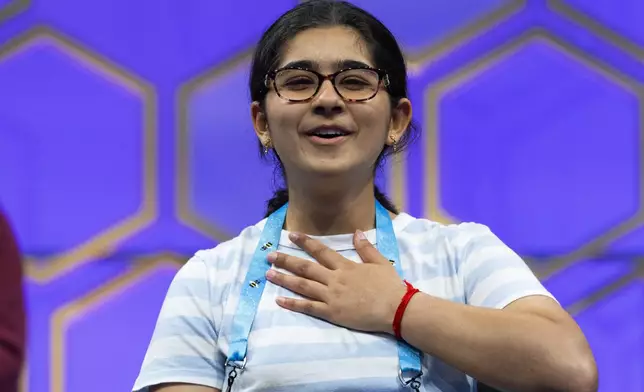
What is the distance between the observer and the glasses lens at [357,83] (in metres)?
1.12

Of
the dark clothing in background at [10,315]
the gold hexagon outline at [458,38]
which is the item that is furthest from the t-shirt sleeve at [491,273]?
the gold hexagon outline at [458,38]

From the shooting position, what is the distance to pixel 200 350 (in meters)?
1.07

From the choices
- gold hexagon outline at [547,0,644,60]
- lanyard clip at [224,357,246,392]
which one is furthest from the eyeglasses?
gold hexagon outline at [547,0,644,60]

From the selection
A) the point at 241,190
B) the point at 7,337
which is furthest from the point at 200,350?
the point at 241,190

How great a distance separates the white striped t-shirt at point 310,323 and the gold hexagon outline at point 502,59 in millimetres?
611

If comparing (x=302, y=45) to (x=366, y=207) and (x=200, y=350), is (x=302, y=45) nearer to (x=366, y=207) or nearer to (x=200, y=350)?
(x=366, y=207)

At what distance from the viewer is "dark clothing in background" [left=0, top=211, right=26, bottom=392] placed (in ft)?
3.14

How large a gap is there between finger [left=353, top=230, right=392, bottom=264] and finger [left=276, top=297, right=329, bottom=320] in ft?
0.32

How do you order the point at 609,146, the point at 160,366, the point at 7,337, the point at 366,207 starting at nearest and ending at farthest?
1. the point at 7,337
2. the point at 160,366
3. the point at 366,207
4. the point at 609,146

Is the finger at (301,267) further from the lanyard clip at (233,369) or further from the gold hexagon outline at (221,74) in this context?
the gold hexagon outline at (221,74)

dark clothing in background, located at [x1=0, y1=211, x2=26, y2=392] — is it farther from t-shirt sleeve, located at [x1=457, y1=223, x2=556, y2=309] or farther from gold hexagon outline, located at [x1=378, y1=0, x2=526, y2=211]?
gold hexagon outline, located at [x1=378, y1=0, x2=526, y2=211]

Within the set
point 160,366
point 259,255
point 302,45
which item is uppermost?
point 302,45

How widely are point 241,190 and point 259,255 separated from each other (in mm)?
664

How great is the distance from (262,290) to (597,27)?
110 cm
